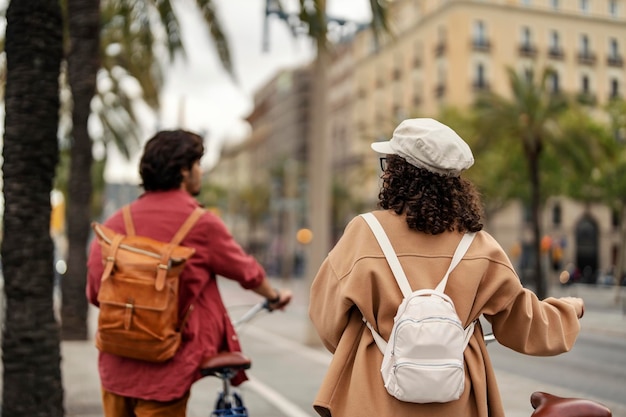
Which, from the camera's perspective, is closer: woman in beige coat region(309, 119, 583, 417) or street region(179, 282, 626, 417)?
woman in beige coat region(309, 119, 583, 417)

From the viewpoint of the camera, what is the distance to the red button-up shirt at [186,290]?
344 cm

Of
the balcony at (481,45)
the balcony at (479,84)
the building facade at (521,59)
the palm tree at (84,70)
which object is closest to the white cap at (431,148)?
the palm tree at (84,70)

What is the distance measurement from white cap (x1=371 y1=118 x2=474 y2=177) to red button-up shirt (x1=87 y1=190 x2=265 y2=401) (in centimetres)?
114

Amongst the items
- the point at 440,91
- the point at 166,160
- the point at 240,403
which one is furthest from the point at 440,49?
the point at 166,160

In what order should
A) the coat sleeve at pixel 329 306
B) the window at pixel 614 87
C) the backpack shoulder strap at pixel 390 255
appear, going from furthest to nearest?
the window at pixel 614 87
the coat sleeve at pixel 329 306
the backpack shoulder strap at pixel 390 255

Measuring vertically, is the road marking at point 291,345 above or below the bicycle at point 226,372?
below

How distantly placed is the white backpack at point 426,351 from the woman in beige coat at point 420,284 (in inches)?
3.2

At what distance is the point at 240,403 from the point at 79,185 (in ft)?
31.9

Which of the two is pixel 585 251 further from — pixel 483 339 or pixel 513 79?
pixel 483 339

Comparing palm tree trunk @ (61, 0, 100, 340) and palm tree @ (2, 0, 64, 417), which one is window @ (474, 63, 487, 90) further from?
palm tree @ (2, 0, 64, 417)

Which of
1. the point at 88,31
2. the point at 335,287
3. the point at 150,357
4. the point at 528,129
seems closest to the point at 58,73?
the point at 150,357

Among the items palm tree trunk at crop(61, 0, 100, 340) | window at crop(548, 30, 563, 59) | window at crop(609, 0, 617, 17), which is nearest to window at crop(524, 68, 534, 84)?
palm tree trunk at crop(61, 0, 100, 340)

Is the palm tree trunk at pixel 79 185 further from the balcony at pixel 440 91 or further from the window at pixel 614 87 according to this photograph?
the window at pixel 614 87

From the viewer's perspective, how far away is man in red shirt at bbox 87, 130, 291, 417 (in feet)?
11.3
